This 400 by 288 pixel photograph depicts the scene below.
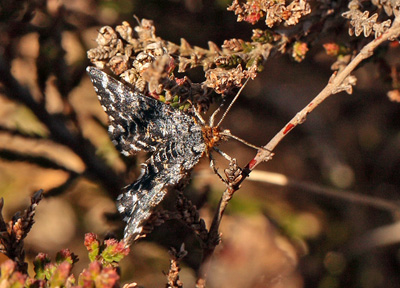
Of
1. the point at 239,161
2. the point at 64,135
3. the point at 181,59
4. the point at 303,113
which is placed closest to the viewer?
the point at 303,113

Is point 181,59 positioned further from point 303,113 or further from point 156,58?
point 303,113

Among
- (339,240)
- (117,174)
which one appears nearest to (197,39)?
(117,174)

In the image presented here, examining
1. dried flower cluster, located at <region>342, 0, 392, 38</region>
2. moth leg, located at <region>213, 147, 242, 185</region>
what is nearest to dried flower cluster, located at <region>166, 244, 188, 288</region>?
moth leg, located at <region>213, 147, 242, 185</region>

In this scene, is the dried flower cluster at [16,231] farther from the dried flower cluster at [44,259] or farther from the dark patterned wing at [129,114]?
the dark patterned wing at [129,114]

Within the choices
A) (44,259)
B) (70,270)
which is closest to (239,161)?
(44,259)

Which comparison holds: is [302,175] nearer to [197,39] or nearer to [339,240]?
[339,240]

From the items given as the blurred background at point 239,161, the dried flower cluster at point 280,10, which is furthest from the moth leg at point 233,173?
the blurred background at point 239,161

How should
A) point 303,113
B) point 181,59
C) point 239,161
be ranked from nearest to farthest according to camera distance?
point 303,113
point 181,59
point 239,161
